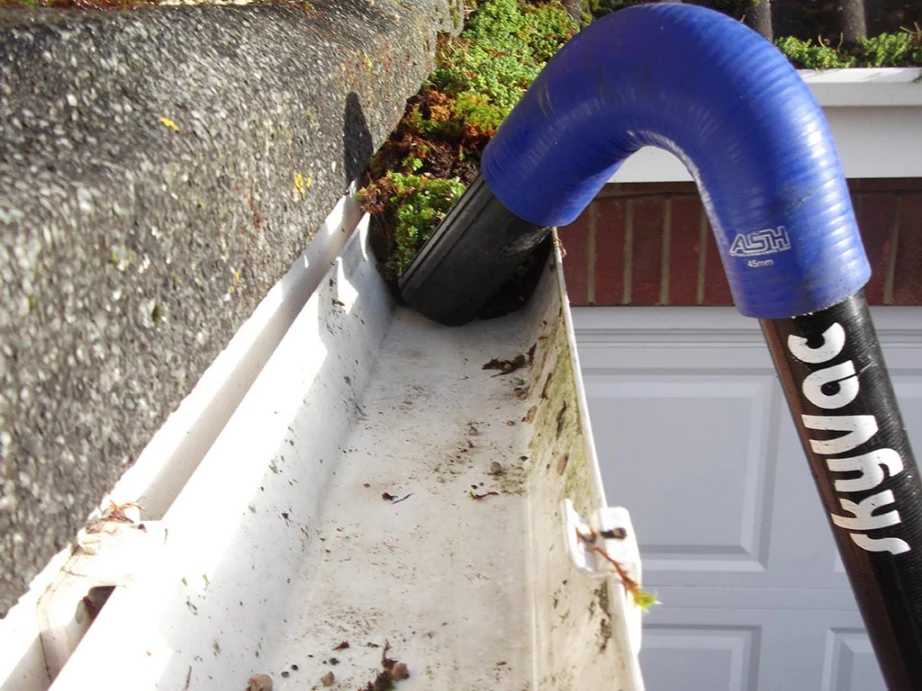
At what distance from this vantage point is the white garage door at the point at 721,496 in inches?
123

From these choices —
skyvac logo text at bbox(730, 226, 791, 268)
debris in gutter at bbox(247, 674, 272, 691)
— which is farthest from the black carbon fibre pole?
debris in gutter at bbox(247, 674, 272, 691)

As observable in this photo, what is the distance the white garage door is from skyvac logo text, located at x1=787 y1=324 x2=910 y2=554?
64.8 inches

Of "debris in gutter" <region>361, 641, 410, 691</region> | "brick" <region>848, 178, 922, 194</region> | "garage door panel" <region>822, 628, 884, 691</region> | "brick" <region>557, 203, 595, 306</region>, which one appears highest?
"brick" <region>848, 178, 922, 194</region>

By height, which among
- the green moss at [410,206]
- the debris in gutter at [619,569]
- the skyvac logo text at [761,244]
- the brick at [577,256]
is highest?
the brick at [577,256]

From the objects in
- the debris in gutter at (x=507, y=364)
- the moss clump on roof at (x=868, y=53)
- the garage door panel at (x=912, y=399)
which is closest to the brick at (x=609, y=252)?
the moss clump on roof at (x=868, y=53)

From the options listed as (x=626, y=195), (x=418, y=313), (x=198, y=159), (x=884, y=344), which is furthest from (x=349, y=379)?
(x=884, y=344)

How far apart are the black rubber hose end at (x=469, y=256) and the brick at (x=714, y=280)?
1.14 m

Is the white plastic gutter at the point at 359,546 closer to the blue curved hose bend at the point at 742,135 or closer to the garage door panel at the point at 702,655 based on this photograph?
the blue curved hose bend at the point at 742,135

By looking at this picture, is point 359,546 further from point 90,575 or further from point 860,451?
point 860,451

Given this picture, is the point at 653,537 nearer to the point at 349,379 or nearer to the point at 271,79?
the point at 349,379

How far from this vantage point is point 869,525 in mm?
1451

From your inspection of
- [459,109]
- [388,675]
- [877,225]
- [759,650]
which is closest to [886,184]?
[877,225]

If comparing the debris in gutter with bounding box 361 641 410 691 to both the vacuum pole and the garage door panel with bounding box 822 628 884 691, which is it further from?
the garage door panel with bounding box 822 628 884 691

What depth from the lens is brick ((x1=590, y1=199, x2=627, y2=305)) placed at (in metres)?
2.78
